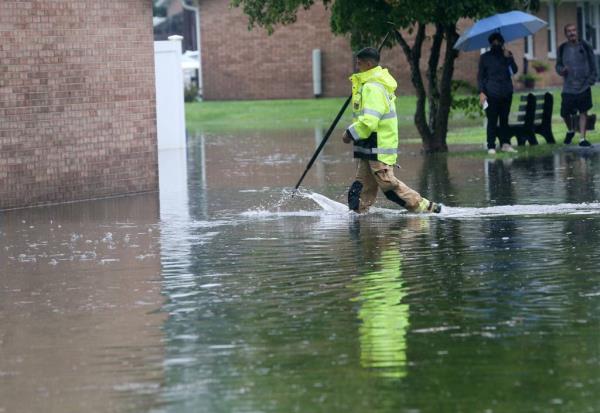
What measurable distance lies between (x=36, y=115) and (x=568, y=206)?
6091mm

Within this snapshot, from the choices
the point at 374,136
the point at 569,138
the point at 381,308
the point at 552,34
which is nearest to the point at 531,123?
the point at 569,138

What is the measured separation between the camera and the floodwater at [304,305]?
728 cm

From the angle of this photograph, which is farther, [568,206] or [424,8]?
[424,8]

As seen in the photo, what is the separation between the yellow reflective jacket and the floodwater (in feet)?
2.09

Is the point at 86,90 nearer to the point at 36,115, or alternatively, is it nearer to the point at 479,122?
the point at 36,115

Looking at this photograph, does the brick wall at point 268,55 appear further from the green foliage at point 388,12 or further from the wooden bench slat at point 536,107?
the green foliage at point 388,12

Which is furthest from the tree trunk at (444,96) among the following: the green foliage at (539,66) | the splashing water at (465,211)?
the green foliage at (539,66)

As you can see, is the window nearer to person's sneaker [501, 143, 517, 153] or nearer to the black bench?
the black bench

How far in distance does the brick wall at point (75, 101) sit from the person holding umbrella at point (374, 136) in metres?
4.17

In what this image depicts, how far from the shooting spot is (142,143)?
750 inches

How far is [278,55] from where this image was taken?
4828 centimetres

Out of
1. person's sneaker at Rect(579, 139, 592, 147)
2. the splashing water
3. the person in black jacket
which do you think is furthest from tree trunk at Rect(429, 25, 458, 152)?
the splashing water

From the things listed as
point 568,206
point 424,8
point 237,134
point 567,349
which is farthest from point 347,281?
point 237,134

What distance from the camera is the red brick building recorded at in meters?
47.7
